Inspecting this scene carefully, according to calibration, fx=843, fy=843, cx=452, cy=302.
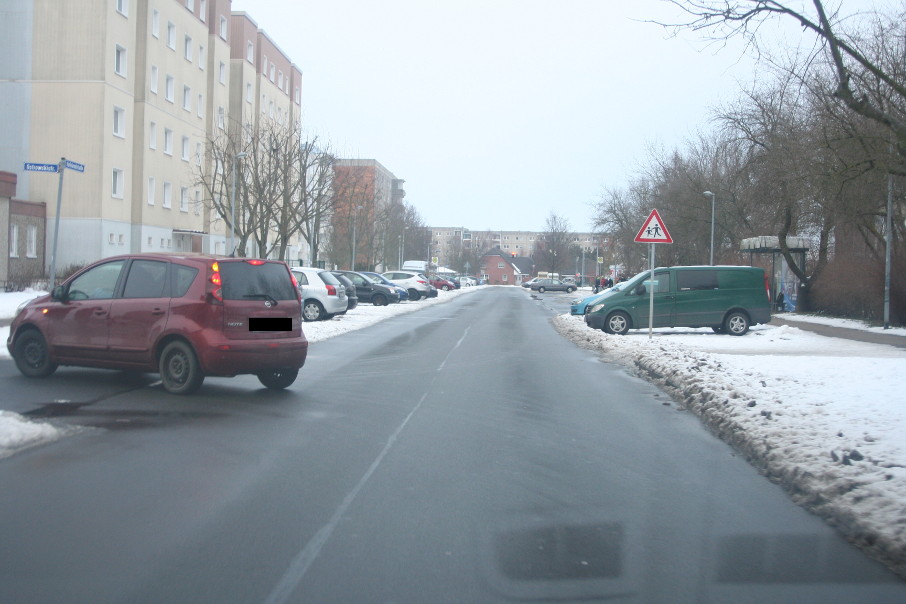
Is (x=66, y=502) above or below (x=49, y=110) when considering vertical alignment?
below

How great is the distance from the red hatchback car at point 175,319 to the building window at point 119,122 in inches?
1276

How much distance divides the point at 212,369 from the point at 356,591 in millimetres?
6253

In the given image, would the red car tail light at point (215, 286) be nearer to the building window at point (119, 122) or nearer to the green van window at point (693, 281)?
the green van window at point (693, 281)

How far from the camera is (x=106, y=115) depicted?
39.2m

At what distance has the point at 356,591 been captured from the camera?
4.29 meters

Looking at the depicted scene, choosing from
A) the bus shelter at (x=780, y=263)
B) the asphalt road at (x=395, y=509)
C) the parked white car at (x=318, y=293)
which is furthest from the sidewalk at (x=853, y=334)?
the parked white car at (x=318, y=293)

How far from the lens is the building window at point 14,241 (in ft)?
112

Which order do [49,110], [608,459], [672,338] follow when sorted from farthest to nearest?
[49,110], [672,338], [608,459]

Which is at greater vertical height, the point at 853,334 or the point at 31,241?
the point at 31,241

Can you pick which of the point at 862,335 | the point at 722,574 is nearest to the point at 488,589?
the point at 722,574

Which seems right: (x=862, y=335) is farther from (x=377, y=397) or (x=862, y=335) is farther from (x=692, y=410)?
(x=377, y=397)

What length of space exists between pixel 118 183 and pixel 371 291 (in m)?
13.9

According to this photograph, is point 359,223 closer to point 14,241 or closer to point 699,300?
point 14,241

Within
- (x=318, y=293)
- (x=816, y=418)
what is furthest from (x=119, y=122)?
(x=816, y=418)
